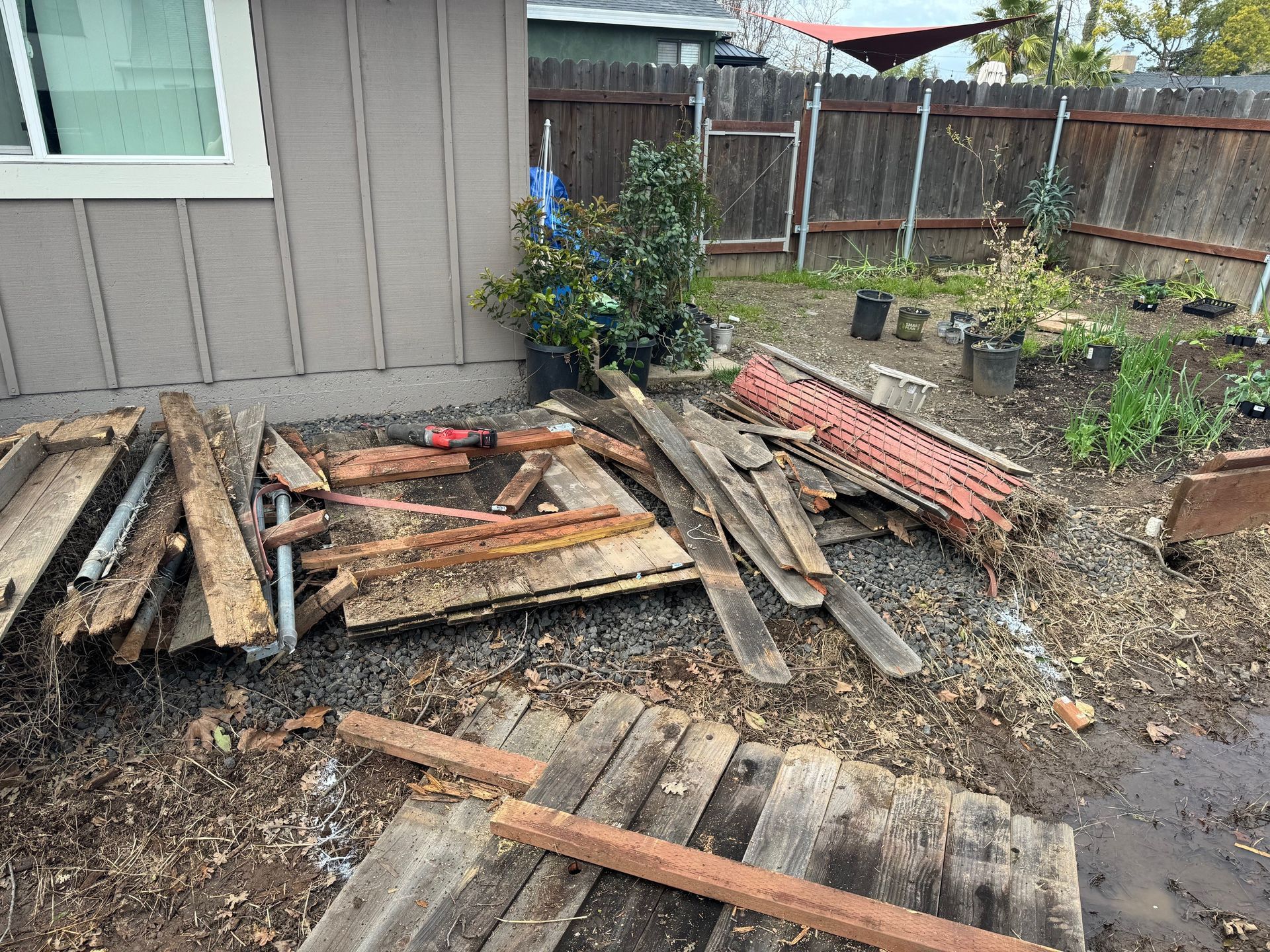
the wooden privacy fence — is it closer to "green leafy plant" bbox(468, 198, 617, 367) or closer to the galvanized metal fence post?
the galvanized metal fence post

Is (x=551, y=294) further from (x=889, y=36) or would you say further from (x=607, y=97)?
(x=889, y=36)

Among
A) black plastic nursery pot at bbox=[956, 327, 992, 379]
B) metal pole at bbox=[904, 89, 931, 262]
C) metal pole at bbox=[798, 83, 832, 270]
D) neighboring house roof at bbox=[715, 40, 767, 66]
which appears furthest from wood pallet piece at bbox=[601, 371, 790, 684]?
neighboring house roof at bbox=[715, 40, 767, 66]

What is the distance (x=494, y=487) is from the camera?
4.46 meters

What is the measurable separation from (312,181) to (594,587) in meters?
3.26

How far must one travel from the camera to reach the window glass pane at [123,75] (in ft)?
14.8

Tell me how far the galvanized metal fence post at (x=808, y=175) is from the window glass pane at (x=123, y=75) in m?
7.47

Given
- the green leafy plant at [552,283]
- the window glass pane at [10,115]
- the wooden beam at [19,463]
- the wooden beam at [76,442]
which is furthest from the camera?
the green leafy plant at [552,283]

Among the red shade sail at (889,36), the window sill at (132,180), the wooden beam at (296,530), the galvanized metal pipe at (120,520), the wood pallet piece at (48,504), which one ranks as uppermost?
the red shade sail at (889,36)

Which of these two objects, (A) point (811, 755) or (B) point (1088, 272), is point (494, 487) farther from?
(B) point (1088, 272)

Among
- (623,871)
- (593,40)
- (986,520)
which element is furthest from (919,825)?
(593,40)

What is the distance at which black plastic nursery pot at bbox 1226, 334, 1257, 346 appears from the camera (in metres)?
7.89

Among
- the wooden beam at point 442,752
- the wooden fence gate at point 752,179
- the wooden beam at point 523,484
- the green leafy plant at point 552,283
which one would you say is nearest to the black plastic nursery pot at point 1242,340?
the wooden fence gate at point 752,179

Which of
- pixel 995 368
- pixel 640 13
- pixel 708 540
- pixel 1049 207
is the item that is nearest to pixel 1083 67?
pixel 1049 207

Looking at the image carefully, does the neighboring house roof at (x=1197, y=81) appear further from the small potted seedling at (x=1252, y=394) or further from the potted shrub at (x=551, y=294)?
the potted shrub at (x=551, y=294)
